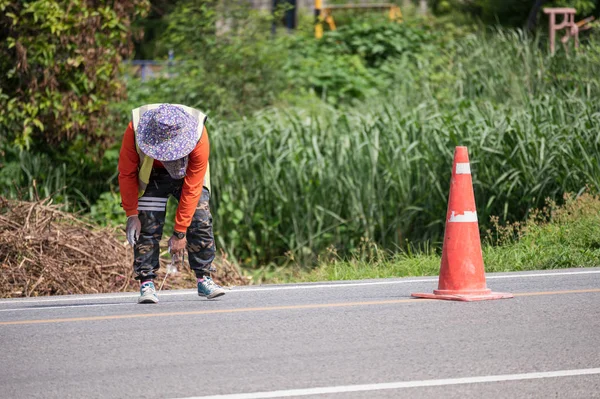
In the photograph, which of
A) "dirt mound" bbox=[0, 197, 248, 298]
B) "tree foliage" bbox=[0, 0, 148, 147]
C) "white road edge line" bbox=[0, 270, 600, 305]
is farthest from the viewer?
"tree foliage" bbox=[0, 0, 148, 147]

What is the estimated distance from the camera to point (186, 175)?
23.3 ft

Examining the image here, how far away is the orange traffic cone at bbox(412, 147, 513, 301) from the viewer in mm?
7035

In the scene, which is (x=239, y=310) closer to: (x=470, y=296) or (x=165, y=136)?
(x=165, y=136)

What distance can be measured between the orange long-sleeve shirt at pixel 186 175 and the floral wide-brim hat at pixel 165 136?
12 centimetres

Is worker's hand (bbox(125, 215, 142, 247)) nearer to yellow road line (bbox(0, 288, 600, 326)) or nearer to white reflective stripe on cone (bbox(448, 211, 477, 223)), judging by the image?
yellow road line (bbox(0, 288, 600, 326))

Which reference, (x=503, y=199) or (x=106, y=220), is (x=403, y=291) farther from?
(x=106, y=220)

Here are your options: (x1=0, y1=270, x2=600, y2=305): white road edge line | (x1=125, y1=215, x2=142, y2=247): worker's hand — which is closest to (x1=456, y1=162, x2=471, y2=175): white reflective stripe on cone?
(x1=0, y1=270, x2=600, y2=305): white road edge line

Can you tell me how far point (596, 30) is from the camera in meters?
16.3

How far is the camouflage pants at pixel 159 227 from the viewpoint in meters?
7.25

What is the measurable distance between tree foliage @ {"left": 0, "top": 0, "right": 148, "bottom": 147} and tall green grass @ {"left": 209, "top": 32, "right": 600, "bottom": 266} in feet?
5.30

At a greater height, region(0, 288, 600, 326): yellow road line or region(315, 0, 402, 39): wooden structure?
region(315, 0, 402, 39): wooden structure

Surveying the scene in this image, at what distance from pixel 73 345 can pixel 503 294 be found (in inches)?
116

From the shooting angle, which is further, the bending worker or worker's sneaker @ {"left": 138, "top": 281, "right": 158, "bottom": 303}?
worker's sneaker @ {"left": 138, "top": 281, "right": 158, "bottom": 303}

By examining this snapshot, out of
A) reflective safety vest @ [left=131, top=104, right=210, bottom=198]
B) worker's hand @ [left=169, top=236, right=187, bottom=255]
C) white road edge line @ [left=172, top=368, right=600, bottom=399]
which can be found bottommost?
white road edge line @ [left=172, top=368, right=600, bottom=399]
